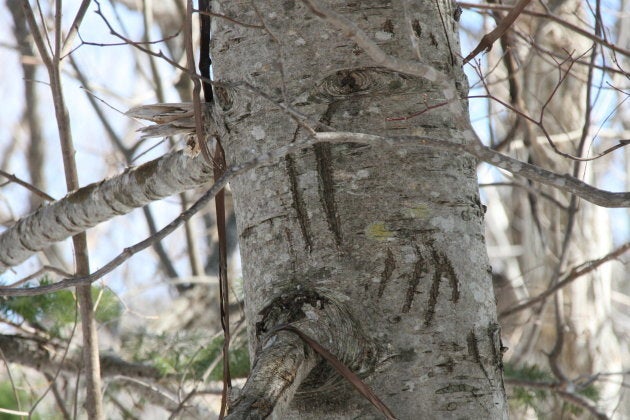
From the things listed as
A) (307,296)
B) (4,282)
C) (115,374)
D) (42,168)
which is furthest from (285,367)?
(42,168)

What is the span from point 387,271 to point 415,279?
0.04 meters

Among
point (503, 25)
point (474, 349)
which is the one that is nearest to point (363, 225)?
point (474, 349)

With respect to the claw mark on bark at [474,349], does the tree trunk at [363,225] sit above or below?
above

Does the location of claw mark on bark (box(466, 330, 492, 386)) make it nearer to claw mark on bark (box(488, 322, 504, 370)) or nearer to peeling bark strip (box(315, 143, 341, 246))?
claw mark on bark (box(488, 322, 504, 370))

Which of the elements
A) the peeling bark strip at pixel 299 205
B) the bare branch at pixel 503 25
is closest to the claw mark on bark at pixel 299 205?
the peeling bark strip at pixel 299 205

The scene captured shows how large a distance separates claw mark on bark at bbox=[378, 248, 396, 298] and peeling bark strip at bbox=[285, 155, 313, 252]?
11 centimetres

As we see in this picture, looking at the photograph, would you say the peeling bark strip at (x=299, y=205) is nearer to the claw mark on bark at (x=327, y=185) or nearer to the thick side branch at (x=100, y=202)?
the claw mark on bark at (x=327, y=185)

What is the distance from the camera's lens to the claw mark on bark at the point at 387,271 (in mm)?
901

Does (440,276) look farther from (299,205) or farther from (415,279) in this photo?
(299,205)

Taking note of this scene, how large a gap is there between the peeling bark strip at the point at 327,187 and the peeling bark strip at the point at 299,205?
30 millimetres

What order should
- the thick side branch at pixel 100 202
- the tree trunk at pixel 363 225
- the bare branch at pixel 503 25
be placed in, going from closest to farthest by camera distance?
1. the tree trunk at pixel 363 225
2. the bare branch at pixel 503 25
3. the thick side branch at pixel 100 202

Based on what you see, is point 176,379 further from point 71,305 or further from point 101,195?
point 101,195

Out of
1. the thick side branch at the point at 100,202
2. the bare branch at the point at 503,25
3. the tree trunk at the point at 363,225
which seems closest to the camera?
the tree trunk at the point at 363,225

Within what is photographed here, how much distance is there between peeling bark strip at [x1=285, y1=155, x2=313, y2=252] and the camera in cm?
92
